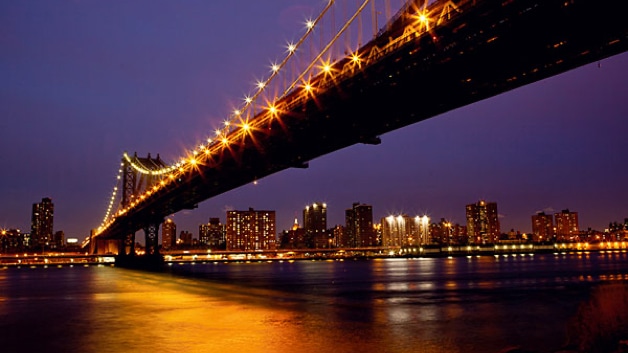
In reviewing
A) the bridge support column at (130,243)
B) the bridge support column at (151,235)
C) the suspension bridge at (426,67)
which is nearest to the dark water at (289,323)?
the suspension bridge at (426,67)

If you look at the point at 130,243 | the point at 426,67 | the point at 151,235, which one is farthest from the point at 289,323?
the point at 130,243

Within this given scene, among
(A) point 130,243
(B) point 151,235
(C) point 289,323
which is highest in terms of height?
(B) point 151,235

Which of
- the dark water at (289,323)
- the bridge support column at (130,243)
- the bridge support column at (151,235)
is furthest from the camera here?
the bridge support column at (130,243)

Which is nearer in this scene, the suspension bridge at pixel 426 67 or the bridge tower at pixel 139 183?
the suspension bridge at pixel 426 67

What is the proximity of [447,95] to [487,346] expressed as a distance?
14.1 meters

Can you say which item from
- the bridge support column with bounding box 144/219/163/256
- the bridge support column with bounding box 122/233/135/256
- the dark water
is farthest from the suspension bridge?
the bridge support column with bounding box 122/233/135/256

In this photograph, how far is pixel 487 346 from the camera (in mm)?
17984

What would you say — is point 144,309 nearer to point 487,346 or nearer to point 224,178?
point 487,346

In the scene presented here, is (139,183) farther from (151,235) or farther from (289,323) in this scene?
(289,323)

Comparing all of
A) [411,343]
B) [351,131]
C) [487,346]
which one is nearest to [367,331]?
[411,343]

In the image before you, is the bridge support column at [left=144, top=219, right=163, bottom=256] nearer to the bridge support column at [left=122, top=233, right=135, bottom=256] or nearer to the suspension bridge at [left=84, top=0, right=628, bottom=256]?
the bridge support column at [left=122, top=233, right=135, bottom=256]

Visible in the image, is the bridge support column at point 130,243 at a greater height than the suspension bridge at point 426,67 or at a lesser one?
lesser

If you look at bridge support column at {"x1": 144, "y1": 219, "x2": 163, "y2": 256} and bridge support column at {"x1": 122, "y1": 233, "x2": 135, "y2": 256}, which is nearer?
bridge support column at {"x1": 144, "y1": 219, "x2": 163, "y2": 256}

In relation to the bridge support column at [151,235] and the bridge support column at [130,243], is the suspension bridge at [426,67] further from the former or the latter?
the bridge support column at [130,243]
